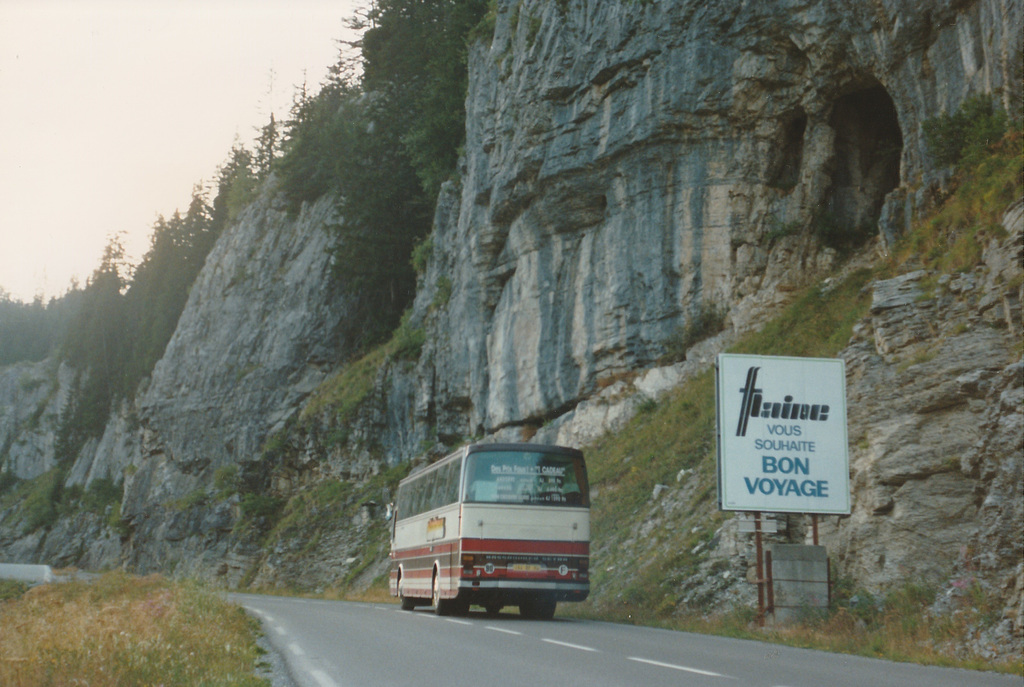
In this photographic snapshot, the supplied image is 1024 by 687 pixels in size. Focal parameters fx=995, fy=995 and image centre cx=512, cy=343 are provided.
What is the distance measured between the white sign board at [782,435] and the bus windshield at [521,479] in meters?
3.42

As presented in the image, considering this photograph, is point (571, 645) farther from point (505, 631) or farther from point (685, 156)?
point (685, 156)

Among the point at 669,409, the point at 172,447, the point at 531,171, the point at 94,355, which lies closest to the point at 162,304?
the point at 94,355

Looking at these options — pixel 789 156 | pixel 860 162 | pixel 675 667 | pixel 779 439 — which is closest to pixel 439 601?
pixel 779 439

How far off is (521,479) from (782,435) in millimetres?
4793

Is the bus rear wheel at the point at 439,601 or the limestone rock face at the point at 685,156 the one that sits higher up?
the limestone rock face at the point at 685,156

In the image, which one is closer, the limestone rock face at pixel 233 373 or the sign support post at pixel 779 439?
the sign support post at pixel 779 439

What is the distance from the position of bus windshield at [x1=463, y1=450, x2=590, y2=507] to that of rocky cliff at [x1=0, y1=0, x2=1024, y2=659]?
464 cm

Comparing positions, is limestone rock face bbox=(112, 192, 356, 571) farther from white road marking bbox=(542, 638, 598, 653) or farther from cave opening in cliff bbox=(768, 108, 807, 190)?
white road marking bbox=(542, 638, 598, 653)

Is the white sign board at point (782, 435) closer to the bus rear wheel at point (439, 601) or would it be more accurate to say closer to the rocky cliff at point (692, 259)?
the rocky cliff at point (692, 259)

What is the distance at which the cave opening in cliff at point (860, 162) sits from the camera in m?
27.8

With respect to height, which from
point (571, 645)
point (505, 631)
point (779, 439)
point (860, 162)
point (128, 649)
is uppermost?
point (860, 162)

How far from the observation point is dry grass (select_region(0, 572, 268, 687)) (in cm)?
805

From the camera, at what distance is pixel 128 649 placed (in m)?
8.83

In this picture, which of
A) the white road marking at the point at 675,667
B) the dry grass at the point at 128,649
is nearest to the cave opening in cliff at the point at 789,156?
the dry grass at the point at 128,649
